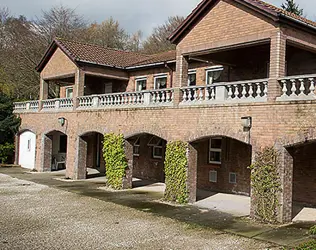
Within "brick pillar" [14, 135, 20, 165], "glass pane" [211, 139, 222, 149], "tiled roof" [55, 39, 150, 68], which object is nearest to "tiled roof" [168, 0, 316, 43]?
"glass pane" [211, 139, 222, 149]

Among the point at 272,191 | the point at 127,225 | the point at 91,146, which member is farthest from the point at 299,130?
the point at 91,146

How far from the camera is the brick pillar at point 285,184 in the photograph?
10734 millimetres

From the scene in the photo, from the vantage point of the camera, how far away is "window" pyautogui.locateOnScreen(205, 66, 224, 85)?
17234 mm

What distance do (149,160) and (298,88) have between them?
11.0 m

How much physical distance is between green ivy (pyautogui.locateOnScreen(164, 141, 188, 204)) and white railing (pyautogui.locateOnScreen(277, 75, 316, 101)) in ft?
13.8

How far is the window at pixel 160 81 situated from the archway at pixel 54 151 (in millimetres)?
7147

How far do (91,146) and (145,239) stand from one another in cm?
1685

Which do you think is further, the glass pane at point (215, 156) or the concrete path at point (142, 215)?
the glass pane at point (215, 156)

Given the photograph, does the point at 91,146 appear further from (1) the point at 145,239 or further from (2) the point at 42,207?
(1) the point at 145,239

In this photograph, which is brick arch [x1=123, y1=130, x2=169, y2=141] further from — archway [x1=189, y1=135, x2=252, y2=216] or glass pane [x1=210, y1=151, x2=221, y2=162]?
glass pane [x1=210, y1=151, x2=221, y2=162]

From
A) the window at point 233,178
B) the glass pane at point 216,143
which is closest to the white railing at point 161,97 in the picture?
the glass pane at point 216,143

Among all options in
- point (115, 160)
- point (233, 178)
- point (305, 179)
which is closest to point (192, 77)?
point (233, 178)

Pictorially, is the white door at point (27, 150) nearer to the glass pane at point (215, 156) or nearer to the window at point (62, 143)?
the window at point (62, 143)

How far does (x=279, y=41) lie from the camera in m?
11.2
